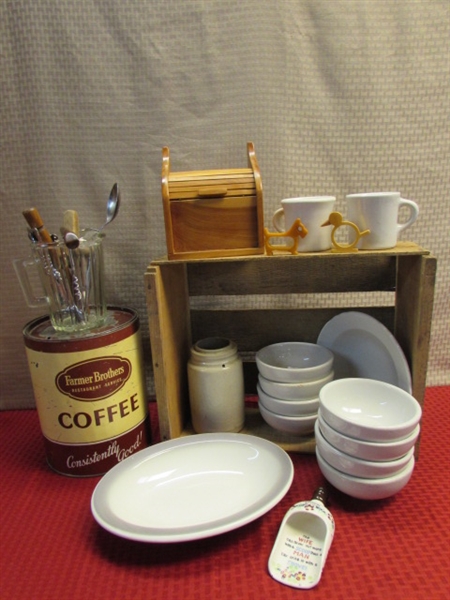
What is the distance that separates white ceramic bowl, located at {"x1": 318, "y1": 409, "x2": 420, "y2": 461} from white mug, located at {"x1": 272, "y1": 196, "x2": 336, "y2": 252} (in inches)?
10.6

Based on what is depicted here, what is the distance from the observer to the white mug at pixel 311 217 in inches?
25.3

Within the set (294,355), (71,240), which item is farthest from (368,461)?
(71,240)

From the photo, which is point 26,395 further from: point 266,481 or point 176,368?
point 266,481

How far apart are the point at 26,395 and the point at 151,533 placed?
1.73 ft

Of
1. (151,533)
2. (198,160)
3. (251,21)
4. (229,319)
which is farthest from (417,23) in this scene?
(151,533)

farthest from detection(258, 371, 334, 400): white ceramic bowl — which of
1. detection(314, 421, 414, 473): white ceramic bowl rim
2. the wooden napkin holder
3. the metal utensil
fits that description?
the metal utensil

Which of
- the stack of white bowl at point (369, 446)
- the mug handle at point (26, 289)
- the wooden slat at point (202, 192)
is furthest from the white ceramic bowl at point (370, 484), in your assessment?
the mug handle at point (26, 289)

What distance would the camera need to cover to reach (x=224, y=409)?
2.41 ft

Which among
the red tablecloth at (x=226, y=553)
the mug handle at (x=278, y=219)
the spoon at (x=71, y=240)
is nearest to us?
the red tablecloth at (x=226, y=553)

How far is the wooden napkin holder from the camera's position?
65cm

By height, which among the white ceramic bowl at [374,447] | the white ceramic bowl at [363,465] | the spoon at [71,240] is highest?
the spoon at [71,240]

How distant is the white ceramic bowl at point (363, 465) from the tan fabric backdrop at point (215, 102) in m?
0.44

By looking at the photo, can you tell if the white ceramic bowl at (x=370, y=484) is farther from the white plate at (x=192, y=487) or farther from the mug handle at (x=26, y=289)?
the mug handle at (x=26, y=289)

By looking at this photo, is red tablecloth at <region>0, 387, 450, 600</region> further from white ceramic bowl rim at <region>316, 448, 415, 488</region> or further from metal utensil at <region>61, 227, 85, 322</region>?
metal utensil at <region>61, 227, 85, 322</region>
